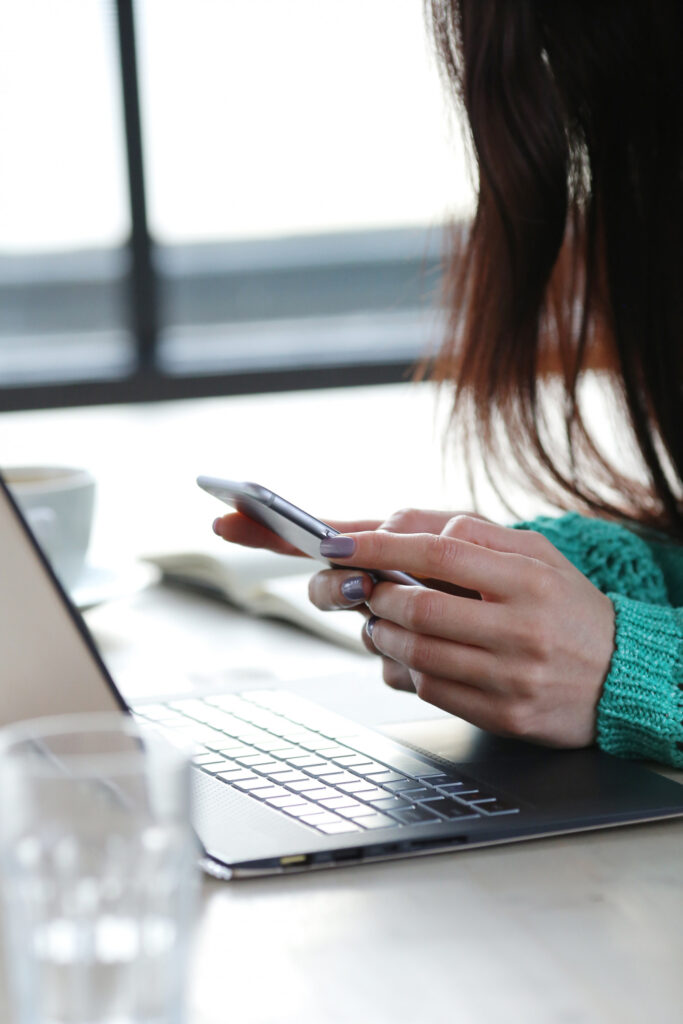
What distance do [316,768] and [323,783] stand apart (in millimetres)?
20

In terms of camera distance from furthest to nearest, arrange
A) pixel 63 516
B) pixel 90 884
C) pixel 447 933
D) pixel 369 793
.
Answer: pixel 63 516, pixel 369 793, pixel 447 933, pixel 90 884

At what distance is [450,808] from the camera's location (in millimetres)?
515

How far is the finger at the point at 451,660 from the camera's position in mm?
603

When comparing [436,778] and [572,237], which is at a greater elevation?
[572,237]

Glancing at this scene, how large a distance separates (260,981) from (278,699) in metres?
0.30

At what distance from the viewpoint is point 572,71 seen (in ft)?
2.85

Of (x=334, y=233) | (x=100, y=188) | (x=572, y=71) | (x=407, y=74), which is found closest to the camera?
(x=572, y=71)

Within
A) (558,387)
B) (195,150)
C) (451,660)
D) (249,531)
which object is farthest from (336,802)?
(195,150)

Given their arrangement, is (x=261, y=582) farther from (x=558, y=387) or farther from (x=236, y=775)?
(x=236, y=775)

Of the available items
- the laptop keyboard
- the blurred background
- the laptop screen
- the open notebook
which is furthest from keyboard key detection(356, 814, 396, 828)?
the blurred background

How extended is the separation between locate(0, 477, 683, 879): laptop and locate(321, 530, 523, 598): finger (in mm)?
80

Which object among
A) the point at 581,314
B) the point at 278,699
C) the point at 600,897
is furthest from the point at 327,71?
the point at 600,897

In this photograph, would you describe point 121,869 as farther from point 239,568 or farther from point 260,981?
point 239,568

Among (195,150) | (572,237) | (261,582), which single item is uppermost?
(195,150)
